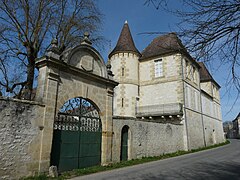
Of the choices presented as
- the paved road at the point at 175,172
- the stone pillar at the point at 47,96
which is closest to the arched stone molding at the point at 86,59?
the stone pillar at the point at 47,96

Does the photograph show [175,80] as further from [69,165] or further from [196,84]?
[69,165]

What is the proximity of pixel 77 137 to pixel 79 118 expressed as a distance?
2.44ft

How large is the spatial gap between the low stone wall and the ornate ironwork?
3.37 ft

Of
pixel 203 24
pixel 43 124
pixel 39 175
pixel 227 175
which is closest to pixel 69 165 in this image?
pixel 39 175

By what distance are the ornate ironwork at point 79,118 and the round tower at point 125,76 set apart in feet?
29.8

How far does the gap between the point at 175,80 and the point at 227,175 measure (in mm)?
11612

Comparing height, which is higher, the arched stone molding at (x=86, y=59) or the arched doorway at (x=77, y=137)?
the arched stone molding at (x=86, y=59)

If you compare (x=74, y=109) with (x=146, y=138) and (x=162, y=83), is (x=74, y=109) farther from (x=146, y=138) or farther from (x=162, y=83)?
(x=162, y=83)

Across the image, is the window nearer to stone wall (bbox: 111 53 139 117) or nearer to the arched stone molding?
stone wall (bbox: 111 53 139 117)

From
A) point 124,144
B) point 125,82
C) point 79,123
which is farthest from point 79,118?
point 125,82

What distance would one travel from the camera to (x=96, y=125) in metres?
8.88

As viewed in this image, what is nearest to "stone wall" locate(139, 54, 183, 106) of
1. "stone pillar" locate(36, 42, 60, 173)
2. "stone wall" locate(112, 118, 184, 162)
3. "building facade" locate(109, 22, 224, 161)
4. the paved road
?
"building facade" locate(109, 22, 224, 161)

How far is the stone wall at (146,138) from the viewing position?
964cm

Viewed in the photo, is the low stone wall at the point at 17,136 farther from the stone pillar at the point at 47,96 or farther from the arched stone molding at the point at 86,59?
the arched stone molding at the point at 86,59
